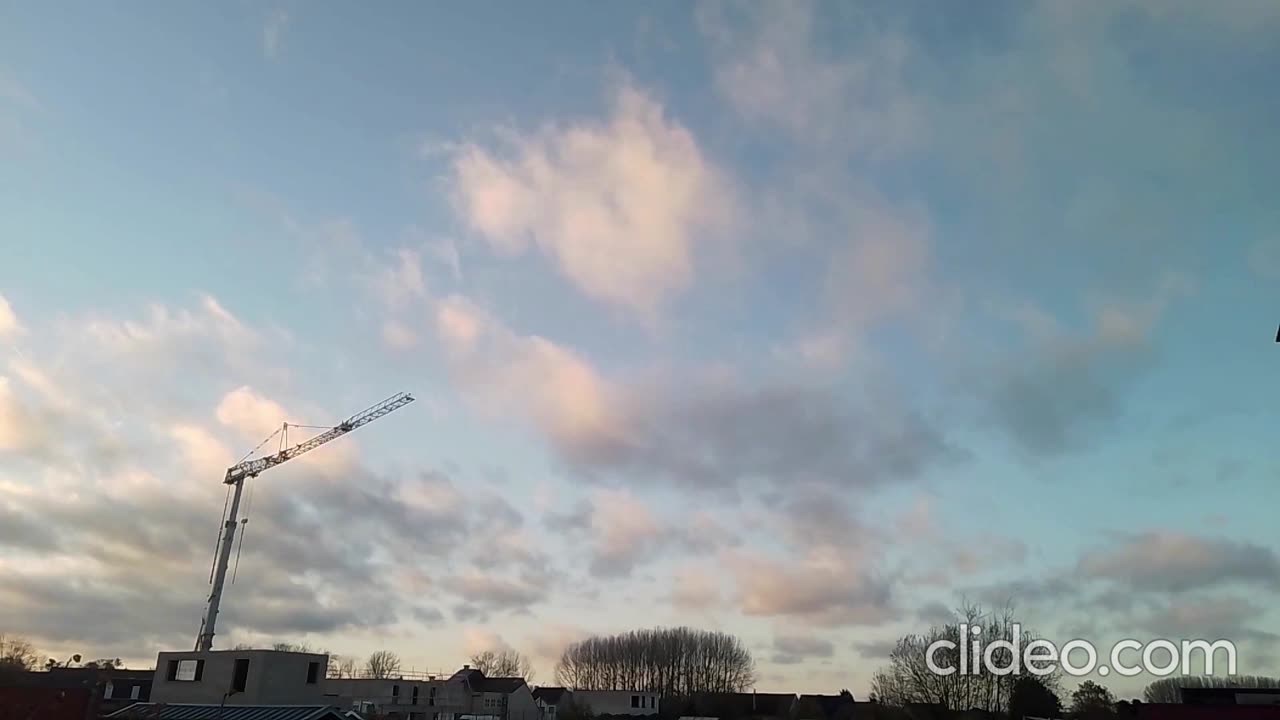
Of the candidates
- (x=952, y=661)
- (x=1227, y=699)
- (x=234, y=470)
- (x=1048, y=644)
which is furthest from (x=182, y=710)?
(x=234, y=470)

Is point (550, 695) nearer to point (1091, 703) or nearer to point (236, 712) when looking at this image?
point (1091, 703)

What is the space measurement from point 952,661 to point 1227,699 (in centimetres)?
2419

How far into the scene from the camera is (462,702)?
114 meters

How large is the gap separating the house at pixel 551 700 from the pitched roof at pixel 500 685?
454 cm

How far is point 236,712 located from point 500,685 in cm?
8616

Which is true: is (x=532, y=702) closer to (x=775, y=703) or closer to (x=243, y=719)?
(x=775, y=703)

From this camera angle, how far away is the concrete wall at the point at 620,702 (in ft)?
458

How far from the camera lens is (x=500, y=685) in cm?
13000

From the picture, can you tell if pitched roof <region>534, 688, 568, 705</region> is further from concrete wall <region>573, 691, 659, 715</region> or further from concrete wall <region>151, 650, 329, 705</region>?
concrete wall <region>151, 650, 329, 705</region>

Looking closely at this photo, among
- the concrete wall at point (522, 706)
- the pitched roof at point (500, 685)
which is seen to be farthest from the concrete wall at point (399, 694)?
the pitched roof at point (500, 685)

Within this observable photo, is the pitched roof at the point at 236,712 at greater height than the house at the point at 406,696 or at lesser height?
greater

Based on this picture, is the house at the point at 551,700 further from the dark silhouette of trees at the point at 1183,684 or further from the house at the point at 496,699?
the dark silhouette of trees at the point at 1183,684

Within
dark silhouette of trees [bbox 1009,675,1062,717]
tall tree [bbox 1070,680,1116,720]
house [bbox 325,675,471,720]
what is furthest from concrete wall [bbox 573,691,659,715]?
dark silhouette of trees [bbox 1009,675,1062,717]

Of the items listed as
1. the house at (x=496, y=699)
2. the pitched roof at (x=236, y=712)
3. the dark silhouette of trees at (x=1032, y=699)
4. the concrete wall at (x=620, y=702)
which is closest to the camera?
the pitched roof at (x=236, y=712)
